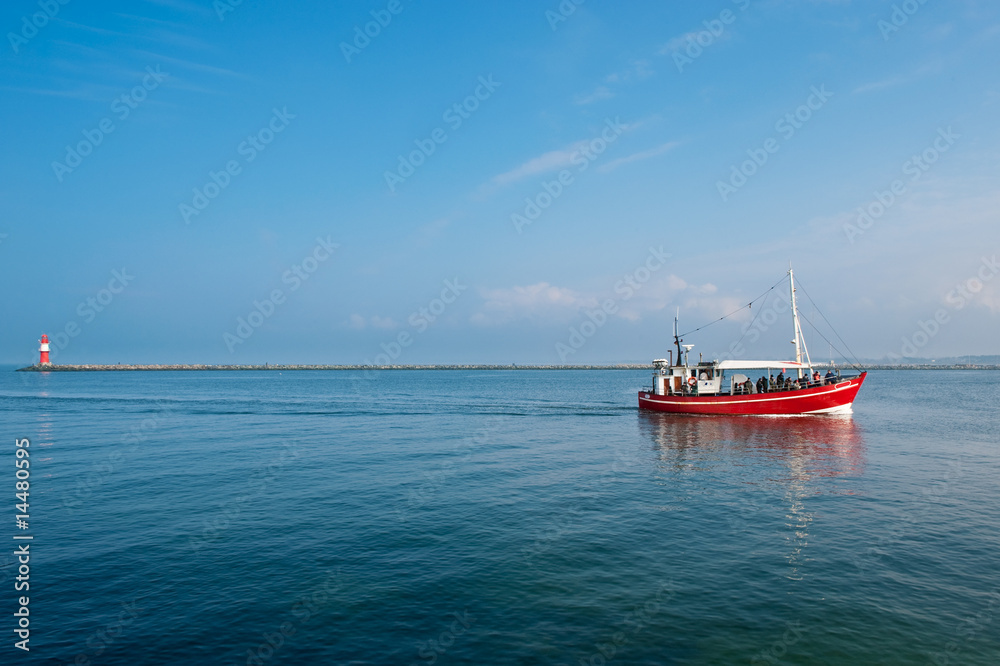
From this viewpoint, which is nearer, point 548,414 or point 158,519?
point 158,519

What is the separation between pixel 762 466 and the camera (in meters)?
31.0

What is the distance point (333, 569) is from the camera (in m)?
15.8

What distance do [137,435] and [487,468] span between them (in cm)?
3145

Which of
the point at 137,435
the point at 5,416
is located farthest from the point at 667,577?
the point at 5,416

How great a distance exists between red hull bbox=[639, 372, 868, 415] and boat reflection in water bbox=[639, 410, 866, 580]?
1.18 m

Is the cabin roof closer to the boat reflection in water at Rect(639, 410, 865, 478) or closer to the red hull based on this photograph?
the red hull

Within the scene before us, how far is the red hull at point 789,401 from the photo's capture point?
174 feet

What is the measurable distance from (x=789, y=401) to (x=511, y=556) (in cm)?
4570

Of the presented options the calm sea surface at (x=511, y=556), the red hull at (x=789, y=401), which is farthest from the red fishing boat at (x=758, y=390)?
the calm sea surface at (x=511, y=556)

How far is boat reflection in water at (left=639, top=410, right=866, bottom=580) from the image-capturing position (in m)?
20.4

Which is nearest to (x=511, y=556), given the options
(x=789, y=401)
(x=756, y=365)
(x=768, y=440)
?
(x=768, y=440)

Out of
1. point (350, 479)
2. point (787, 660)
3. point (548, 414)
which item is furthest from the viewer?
point (548, 414)

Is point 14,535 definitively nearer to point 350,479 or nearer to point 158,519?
point 158,519

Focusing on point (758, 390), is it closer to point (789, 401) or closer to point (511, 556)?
point (789, 401)
